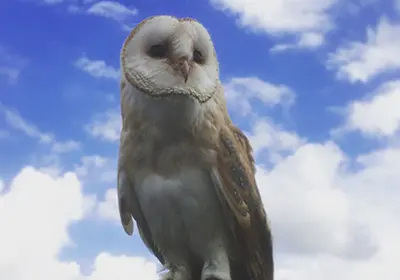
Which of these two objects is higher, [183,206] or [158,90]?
[158,90]

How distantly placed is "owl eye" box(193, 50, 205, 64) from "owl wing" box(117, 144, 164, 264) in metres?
0.51

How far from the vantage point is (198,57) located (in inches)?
96.4

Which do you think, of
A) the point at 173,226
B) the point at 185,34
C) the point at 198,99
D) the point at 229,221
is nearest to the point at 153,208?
the point at 173,226

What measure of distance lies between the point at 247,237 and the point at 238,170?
26 centimetres

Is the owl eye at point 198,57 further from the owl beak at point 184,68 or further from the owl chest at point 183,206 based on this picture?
the owl chest at point 183,206

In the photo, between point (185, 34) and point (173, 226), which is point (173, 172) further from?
point (185, 34)

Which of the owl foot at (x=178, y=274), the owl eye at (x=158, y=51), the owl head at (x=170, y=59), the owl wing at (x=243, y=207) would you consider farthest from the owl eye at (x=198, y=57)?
the owl foot at (x=178, y=274)

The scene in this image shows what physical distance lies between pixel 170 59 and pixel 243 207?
0.60 meters

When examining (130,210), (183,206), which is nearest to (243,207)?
(183,206)

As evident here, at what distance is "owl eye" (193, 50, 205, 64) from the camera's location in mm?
2438

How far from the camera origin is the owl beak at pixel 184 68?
230cm

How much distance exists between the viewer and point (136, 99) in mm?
2383

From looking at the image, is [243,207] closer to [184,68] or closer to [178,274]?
[178,274]

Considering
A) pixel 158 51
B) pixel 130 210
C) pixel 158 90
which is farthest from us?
pixel 130 210
